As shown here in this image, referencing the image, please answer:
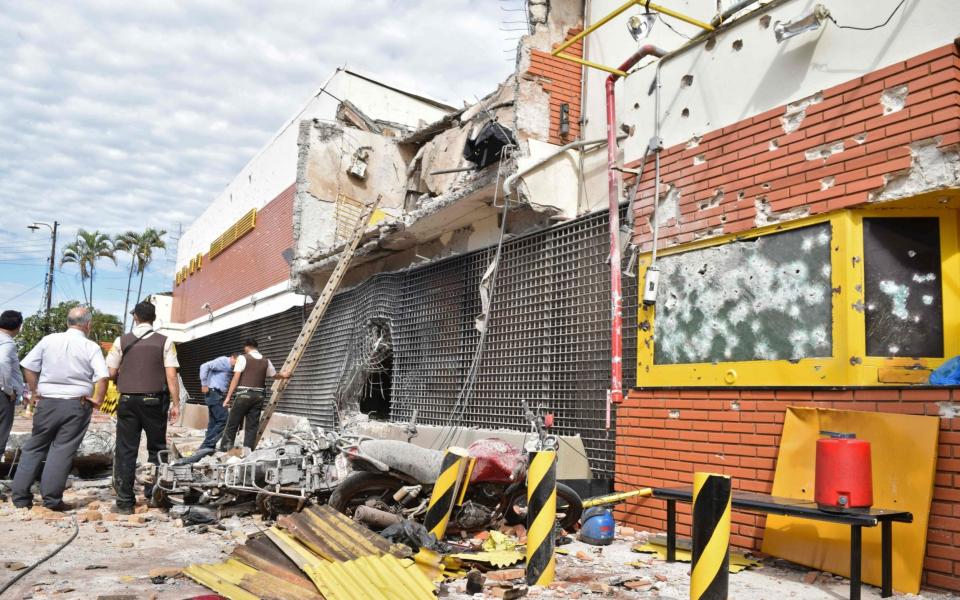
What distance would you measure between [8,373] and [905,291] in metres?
7.23

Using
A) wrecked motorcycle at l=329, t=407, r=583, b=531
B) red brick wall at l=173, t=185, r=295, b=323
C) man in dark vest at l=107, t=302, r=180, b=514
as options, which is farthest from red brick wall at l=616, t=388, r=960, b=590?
red brick wall at l=173, t=185, r=295, b=323

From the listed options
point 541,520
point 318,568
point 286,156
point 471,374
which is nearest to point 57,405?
point 318,568

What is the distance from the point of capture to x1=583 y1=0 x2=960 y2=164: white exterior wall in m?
4.14

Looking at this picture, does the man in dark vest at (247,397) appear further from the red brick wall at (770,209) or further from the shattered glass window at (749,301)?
the shattered glass window at (749,301)

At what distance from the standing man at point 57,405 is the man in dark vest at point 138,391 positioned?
0.72 feet

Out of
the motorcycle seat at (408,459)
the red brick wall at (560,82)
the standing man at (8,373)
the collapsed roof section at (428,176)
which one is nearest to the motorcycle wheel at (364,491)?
the motorcycle seat at (408,459)

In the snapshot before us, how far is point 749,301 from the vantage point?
4867 mm

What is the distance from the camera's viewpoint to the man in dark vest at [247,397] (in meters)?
8.78

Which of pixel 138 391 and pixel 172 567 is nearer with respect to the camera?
pixel 172 567

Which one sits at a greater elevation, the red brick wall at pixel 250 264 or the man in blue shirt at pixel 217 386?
the red brick wall at pixel 250 264

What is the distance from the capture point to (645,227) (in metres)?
5.73

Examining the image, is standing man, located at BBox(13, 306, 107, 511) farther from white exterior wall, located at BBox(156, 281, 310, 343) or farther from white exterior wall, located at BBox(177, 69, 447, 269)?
white exterior wall, located at BBox(177, 69, 447, 269)

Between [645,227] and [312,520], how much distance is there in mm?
3440

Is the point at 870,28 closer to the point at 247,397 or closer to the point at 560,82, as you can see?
the point at 560,82
